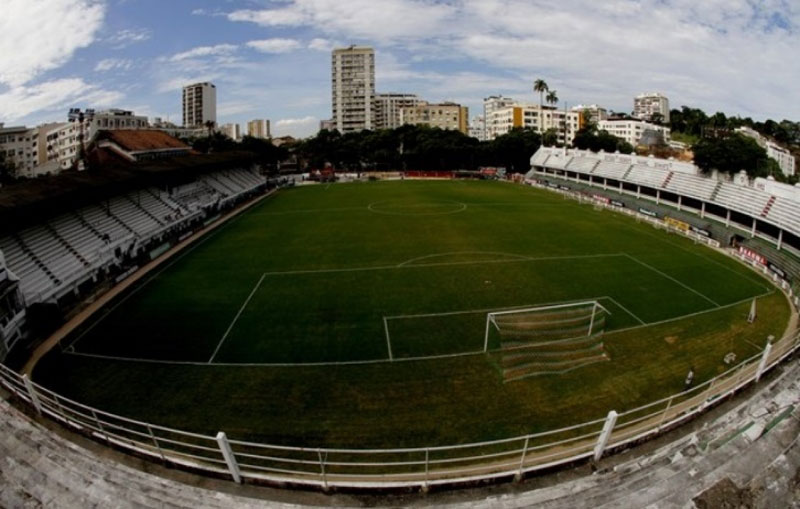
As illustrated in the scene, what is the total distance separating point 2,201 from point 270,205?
32.3 meters

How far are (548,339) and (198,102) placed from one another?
670 ft

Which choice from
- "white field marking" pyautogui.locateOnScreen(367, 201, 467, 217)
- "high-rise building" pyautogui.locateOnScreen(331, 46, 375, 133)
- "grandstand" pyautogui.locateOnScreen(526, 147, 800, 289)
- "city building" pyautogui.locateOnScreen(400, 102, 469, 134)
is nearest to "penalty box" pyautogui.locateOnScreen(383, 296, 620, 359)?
"grandstand" pyautogui.locateOnScreen(526, 147, 800, 289)

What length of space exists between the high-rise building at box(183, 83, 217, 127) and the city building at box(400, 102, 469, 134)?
87.8m

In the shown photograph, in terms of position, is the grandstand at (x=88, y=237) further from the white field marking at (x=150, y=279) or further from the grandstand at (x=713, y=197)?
the grandstand at (x=713, y=197)

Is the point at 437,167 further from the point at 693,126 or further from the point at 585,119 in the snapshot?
the point at 693,126

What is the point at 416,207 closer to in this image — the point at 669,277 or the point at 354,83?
the point at 669,277

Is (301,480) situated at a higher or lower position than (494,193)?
lower

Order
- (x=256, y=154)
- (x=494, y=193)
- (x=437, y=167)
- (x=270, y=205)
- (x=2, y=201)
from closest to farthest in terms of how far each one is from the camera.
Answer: (x=2, y=201) < (x=270, y=205) < (x=494, y=193) < (x=256, y=154) < (x=437, y=167)

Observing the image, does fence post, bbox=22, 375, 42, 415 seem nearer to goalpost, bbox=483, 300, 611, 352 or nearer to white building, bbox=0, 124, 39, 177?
goalpost, bbox=483, 300, 611, 352

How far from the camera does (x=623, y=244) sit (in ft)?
112

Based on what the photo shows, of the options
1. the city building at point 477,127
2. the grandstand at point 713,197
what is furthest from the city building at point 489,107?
the grandstand at point 713,197

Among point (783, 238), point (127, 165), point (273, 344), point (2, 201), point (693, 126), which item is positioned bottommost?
point (273, 344)

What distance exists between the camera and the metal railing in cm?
859

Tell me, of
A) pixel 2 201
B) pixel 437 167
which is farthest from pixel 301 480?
pixel 437 167
